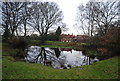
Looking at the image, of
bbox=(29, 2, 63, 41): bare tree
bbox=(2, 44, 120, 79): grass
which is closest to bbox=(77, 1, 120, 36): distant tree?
bbox=(29, 2, 63, 41): bare tree

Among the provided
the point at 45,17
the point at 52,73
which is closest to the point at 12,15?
the point at 45,17

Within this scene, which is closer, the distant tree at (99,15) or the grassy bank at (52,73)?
the grassy bank at (52,73)

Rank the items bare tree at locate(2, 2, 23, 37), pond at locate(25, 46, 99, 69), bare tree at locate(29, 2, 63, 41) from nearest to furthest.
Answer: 1. pond at locate(25, 46, 99, 69)
2. bare tree at locate(2, 2, 23, 37)
3. bare tree at locate(29, 2, 63, 41)

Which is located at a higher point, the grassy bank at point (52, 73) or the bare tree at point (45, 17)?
the bare tree at point (45, 17)

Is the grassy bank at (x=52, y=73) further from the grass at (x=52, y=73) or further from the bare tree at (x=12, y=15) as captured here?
the bare tree at (x=12, y=15)

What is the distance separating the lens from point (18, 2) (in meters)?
16.4

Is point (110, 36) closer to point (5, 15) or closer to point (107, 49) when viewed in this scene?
point (107, 49)

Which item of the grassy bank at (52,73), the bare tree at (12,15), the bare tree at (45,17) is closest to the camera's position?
the grassy bank at (52,73)

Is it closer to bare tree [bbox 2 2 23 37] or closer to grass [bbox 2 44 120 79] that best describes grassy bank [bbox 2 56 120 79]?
grass [bbox 2 44 120 79]

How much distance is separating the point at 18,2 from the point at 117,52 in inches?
721

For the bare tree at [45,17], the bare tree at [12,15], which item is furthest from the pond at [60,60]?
the bare tree at [45,17]

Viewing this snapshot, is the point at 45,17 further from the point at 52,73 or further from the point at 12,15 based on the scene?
the point at 52,73

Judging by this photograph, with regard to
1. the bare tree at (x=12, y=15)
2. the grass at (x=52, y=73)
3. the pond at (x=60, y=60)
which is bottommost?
the pond at (x=60, y=60)

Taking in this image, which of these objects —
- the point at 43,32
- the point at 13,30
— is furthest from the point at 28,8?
the point at 43,32
